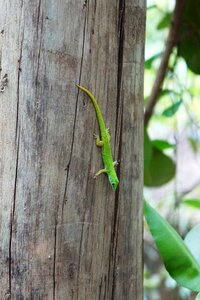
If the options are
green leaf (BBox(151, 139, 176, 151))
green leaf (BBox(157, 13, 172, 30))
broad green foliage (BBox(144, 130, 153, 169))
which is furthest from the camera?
green leaf (BBox(157, 13, 172, 30))

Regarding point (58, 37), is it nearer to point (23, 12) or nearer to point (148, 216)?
point (23, 12)

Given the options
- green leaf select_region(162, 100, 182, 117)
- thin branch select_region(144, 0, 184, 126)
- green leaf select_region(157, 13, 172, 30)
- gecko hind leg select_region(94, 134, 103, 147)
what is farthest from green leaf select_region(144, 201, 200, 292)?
green leaf select_region(157, 13, 172, 30)

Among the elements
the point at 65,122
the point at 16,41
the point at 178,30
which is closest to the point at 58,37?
the point at 16,41

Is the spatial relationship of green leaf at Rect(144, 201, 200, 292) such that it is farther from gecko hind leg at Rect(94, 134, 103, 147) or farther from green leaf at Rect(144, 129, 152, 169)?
green leaf at Rect(144, 129, 152, 169)

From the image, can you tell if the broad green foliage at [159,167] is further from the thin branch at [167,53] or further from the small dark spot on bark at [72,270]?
the small dark spot on bark at [72,270]

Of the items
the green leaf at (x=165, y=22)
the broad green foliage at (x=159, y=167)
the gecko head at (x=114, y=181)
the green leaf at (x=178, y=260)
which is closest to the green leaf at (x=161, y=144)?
the broad green foliage at (x=159, y=167)

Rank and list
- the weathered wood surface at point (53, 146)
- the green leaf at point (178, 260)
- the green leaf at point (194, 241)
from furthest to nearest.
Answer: the green leaf at point (194, 241) → the green leaf at point (178, 260) → the weathered wood surface at point (53, 146)

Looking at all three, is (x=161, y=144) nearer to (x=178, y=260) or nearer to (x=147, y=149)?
(x=147, y=149)
